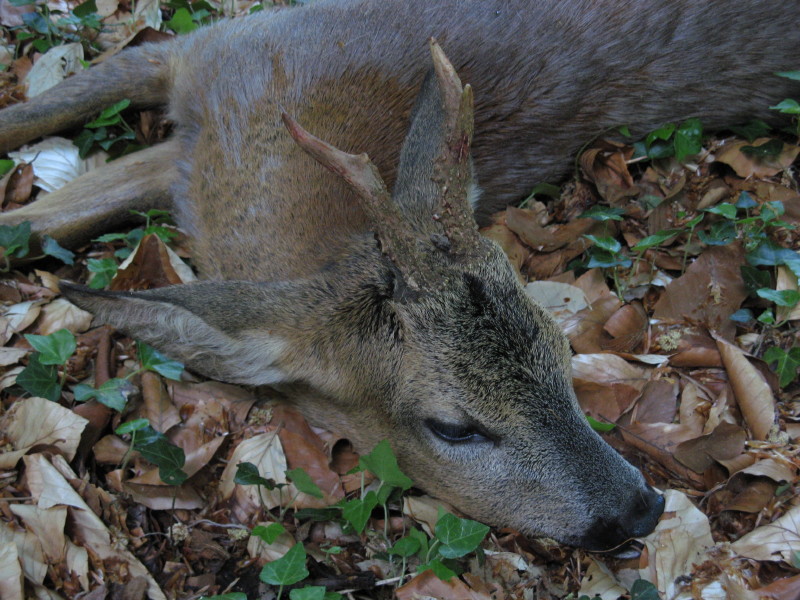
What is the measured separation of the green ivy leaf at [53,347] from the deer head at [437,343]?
0.72m

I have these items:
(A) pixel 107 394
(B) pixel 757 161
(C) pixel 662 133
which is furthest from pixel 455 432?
(B) pixel 757 161

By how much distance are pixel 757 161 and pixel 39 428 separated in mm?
3749

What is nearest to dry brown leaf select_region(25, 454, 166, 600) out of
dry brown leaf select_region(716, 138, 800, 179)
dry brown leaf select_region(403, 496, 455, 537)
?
dry brown leaf select_region(403, 496, 455, 537)

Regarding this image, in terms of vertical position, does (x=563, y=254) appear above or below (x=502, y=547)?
above

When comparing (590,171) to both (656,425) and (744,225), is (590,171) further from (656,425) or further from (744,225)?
(656,425)

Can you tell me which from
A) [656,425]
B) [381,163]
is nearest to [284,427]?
[381,163]

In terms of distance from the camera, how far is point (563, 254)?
13.8ft

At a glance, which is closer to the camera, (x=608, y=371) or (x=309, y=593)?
(x=309, y=593)

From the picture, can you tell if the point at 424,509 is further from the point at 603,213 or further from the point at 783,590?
the point at 603,213

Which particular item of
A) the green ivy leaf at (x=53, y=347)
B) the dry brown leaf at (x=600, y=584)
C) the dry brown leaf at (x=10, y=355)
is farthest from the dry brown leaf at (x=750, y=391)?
the dry brown leaf at (x=10, y=355)

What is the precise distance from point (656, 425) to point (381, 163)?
5.72ft

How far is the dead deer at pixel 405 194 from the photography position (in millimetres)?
2850

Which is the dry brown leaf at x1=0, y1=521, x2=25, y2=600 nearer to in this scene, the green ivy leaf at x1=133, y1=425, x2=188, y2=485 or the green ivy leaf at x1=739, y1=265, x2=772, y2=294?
the green ivy leaf at x1=133, y1=425, x2=188, y2=485

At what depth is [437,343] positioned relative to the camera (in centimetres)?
287
